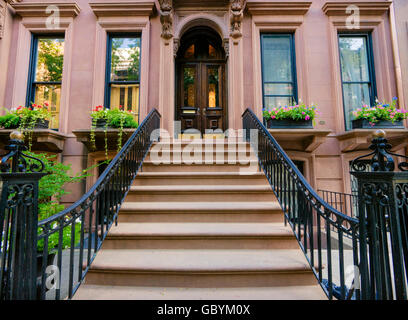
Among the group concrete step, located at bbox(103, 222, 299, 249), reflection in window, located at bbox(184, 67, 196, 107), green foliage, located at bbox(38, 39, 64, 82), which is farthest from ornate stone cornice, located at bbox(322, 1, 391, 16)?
green foliage, located at bbox(38, 39, 64, 82)

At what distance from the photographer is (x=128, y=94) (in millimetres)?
6672

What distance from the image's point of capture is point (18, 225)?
1.71 m

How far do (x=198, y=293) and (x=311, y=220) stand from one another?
148 centimetres

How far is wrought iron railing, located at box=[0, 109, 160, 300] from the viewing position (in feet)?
5.77

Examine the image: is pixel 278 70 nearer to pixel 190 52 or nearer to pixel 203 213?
pixel 190 52

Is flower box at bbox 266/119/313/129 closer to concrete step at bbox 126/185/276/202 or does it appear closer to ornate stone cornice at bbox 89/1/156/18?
concrete step at bbox 126/185/276/202

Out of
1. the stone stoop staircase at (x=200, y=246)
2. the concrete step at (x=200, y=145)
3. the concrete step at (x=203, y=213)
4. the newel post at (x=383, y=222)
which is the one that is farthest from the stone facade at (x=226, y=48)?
the newel post at (x=383, y=222)

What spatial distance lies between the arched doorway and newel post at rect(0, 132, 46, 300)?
5.53 meters

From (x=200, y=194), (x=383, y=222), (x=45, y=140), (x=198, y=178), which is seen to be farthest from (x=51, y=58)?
→ (x=383, y=222)

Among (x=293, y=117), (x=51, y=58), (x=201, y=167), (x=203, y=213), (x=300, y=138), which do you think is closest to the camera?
(x=203, y=213)

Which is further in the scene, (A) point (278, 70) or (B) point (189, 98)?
(B) point (189, 98)

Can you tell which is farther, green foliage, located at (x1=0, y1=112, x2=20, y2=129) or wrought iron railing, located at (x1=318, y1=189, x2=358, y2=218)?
wrought iron railing, located at (x1=318, y1=189, x2=358, y2=218)

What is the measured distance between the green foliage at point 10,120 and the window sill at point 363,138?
823cm
